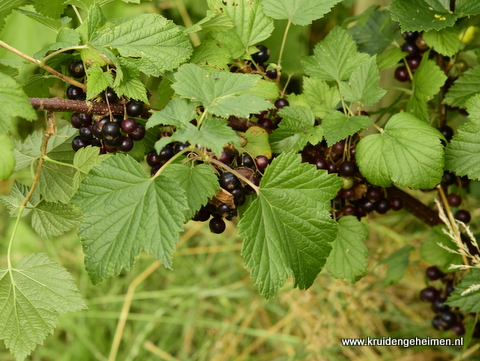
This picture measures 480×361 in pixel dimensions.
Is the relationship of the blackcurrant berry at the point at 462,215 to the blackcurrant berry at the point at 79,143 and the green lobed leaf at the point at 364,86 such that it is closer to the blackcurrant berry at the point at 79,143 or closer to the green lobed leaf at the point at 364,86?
the green lobed leaf at the point at 364,86

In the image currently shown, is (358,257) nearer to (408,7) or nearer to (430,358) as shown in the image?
(408,7)

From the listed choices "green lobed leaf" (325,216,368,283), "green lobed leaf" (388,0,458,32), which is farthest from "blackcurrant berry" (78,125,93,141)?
"green lobed leaf" (388,0,458,32)

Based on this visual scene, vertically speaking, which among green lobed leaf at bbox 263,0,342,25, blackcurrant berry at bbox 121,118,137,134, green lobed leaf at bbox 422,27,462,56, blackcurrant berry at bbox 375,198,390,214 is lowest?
blackcurrant berry at bbox 375,198,390,214

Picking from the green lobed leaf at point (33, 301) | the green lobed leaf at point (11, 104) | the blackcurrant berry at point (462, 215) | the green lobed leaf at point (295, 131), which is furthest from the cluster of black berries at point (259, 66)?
the blackcurrant berry at point (462, 215)

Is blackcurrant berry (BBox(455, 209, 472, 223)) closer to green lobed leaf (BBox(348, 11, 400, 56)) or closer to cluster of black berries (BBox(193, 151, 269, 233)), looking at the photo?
green lobed leaf (BBox(348, 11, 400, 56))

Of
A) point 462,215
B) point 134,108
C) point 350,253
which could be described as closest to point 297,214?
point 350,253

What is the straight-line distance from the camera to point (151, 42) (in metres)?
0.77

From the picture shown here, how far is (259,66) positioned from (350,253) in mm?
449

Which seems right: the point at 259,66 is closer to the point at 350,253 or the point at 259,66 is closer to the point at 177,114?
the point at 177,114

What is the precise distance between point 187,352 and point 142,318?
11.2 inches

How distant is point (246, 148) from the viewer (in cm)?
81

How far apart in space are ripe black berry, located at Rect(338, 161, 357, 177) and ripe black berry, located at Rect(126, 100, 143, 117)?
1.35 feet

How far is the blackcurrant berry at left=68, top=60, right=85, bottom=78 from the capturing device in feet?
2.64

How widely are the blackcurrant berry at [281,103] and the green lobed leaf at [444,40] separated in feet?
1.12
